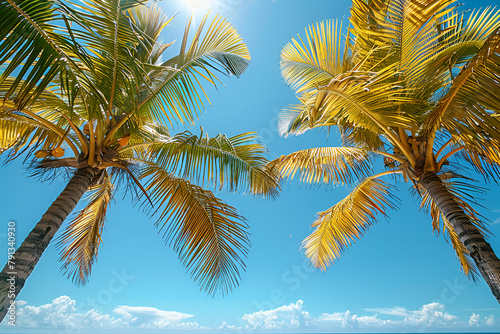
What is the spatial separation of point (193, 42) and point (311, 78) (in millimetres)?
2386

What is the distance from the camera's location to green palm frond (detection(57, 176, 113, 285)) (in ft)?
16.2

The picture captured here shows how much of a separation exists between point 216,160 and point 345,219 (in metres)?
2.87

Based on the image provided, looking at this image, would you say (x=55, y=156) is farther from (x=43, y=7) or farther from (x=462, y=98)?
(x=462, y=98)

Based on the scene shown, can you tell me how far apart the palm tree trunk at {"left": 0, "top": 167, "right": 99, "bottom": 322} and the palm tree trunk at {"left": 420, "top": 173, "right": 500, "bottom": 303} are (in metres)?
4.59

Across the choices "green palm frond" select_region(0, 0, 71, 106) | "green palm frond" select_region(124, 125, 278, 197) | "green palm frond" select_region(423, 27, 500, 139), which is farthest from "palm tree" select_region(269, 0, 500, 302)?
"green palm frond" select_region(0, 0, 71, 106)

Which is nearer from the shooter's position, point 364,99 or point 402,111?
point 364,99

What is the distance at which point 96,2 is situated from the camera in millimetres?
3012

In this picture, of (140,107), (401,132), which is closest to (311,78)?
(401,132)

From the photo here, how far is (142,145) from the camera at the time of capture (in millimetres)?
4305

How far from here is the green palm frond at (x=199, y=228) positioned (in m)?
4.64

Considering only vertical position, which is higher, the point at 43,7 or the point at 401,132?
the point at 401,132

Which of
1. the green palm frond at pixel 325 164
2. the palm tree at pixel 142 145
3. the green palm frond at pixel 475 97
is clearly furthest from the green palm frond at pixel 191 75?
the green palm frond at pixel 475 97

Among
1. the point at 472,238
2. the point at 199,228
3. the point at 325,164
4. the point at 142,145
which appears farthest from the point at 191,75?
the point at 472,238

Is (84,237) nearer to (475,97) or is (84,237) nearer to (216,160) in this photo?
(216,160)
